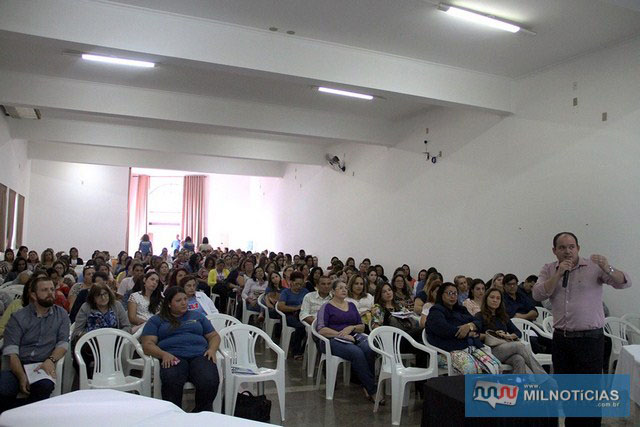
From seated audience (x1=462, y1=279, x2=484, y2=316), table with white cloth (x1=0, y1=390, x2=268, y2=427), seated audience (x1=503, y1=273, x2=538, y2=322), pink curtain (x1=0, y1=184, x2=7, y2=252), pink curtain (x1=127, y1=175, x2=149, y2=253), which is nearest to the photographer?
table with white cloth (x1=0, y1=390, x2=268, y2=427)

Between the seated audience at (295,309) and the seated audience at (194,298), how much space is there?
1251 mm

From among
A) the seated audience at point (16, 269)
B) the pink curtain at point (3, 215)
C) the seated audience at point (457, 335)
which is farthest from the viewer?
the pink curtain at point (3, 215)

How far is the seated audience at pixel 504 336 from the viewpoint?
4504mm

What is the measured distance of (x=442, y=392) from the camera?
3100 millimetres

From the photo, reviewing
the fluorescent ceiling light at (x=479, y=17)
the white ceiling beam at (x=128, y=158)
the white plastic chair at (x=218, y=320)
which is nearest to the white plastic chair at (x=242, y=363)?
the white plastic chair at (x=218, y=320)

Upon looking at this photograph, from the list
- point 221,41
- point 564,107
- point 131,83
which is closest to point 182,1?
point 221,41

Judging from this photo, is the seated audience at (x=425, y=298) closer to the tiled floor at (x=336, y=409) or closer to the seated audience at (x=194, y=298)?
the tiled floor at (x=336, y=409)

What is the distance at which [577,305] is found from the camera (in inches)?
134

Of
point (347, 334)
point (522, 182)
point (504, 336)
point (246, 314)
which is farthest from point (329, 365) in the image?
point (522, 182)

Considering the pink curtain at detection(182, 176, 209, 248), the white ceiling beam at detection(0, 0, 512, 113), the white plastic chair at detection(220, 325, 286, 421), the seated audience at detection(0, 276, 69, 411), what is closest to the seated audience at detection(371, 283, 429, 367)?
the white plastic chair at detection(220, 325, 286, 421)

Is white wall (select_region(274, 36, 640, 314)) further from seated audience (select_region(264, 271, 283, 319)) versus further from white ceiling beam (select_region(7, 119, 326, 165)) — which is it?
seated audience (select_region(264, 271, 283, 319))

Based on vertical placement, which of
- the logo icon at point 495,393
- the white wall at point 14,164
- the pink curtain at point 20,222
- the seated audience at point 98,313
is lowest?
the logo icon at point 495,393

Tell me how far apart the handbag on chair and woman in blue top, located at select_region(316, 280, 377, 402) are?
1.31 meters

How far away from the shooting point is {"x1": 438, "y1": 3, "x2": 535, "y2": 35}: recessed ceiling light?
5.21 m
